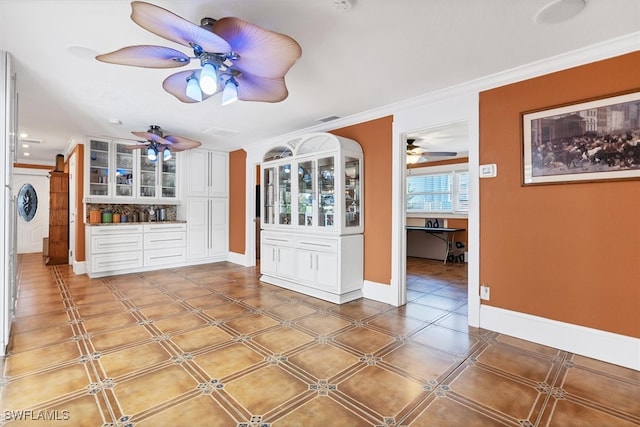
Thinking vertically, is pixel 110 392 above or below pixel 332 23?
below

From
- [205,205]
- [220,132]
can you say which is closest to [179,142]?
[220,132]

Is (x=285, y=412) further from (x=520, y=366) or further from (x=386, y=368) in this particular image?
(x=520, y=366)

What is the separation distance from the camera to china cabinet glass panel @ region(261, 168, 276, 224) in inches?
199

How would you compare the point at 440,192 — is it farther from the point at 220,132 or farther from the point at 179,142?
the point at 179,142

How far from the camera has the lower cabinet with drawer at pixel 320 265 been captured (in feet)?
13.1

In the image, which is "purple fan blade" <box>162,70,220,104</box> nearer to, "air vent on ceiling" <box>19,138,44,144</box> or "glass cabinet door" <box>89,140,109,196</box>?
"glass cabinet door" <box>89,140,109,196</box>

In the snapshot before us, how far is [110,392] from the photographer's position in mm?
2014

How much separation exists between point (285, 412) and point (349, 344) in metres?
1.03

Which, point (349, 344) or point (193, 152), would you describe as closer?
point (349, 344)

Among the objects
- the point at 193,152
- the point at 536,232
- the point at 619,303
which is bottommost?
the point at 619,303

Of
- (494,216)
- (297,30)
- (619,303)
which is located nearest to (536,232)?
(494,216)

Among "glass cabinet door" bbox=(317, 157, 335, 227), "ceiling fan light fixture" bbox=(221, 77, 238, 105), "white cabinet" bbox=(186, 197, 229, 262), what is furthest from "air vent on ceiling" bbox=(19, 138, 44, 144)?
"ceiling fan light fixture" bbox=(221, 77, 238, 105)

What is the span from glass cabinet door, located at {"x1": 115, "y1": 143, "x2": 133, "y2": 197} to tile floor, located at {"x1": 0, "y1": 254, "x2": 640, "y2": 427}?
2.58 meters

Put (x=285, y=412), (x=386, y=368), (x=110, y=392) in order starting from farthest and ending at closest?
(x=386, y=368)
(x=110, y=392)
(x=285, y=412)
